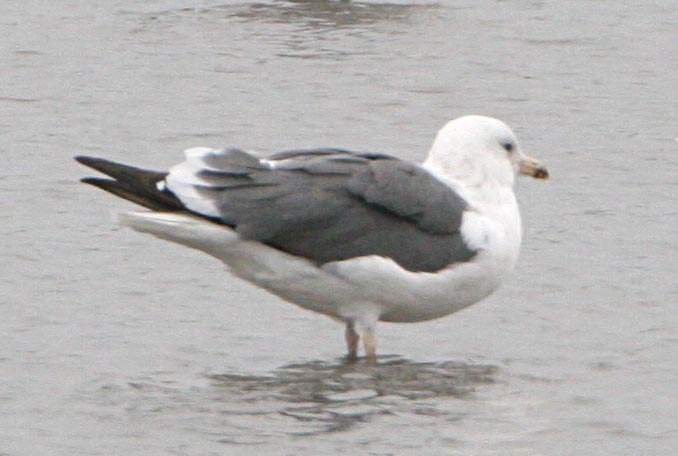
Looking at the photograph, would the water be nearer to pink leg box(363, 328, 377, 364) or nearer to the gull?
pink leg box(363, 328, 377, 364)

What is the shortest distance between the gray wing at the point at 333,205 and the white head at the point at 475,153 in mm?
265

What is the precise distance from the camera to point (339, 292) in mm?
7633

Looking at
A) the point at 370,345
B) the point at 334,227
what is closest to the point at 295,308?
the point at 370,345

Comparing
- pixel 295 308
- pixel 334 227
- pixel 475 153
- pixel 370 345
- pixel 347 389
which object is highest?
pixel 475 153

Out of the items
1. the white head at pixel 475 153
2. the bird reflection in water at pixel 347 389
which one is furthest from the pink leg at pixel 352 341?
the white head at pixel 475 153

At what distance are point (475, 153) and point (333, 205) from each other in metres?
0.76

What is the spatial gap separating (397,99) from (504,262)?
5.31 meters

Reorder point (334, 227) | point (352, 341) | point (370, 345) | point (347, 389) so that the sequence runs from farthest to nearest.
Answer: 1. point (352, 341)
2. point (370, 345)
3. point (334, 227)
4. point (347, 389)

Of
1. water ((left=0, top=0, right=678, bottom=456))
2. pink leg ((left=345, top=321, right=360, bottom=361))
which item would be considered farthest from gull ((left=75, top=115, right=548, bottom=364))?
water ((left=0, top=0, right=678, bottom=456))

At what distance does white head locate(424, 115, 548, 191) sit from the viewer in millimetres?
7980

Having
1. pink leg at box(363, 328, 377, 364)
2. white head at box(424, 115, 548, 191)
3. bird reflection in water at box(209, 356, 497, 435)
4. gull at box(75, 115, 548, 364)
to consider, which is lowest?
bird reflection in water at box(209, 356, 497, 435)

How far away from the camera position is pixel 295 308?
28.4ft

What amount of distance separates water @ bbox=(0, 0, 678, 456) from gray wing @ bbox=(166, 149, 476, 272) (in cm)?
53

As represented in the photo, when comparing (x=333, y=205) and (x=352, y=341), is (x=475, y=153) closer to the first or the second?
(x=333, y=205)
